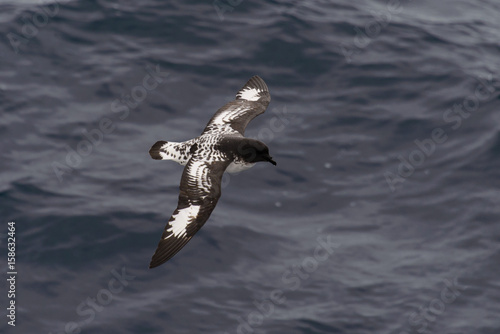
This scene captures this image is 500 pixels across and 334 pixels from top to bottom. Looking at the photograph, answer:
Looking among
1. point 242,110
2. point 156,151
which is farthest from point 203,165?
point 242,110

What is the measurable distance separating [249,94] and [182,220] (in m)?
4.83

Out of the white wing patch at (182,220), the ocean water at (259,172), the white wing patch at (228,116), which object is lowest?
the ocean water at (259,172)

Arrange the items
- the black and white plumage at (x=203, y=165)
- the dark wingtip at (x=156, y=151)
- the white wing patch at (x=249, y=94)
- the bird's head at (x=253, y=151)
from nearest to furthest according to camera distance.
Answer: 1. the black and white plumage at (x=203, y=165)
2. the bird's head at (x=253, y=151)
3. the dark wingtip at (x=156, y=151)
4. the white wing patch at (x=249, y=94)

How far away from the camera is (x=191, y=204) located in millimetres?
12688

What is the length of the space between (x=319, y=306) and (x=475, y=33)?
462 inches

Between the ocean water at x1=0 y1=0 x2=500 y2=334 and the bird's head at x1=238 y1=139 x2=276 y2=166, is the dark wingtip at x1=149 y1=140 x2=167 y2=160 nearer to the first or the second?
the bird's head at x1=238 y1=139 x2=276 y2=166

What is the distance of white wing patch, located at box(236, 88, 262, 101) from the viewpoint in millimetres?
16281

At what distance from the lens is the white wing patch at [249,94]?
16281 millimetres

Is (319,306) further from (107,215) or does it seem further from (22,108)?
(22,108)

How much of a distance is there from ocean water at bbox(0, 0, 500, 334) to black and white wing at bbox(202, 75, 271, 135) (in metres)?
1.62

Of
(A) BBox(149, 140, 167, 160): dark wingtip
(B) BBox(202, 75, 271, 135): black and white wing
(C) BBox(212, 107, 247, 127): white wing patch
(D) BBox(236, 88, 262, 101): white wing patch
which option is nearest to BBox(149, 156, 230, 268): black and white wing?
(A) BBox(149, 140, 167, 160): dark wingtip

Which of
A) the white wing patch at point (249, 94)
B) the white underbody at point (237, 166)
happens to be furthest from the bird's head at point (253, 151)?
the white wing patch at point (249, 94)

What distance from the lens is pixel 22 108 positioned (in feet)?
59.6

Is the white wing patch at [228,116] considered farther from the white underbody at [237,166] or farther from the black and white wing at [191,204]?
the black and white wing at [191,204]
